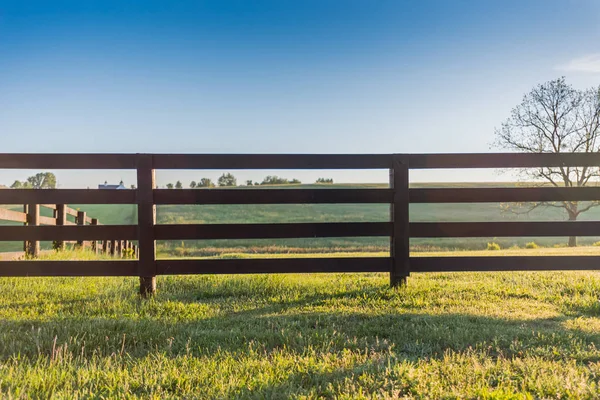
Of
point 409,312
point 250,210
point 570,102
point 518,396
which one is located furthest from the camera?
point 250,210

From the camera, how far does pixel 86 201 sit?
5.42 m

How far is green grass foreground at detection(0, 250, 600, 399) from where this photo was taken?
2.64 m

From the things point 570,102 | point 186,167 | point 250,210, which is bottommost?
point 250,210

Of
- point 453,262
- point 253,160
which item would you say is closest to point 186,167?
point 253,160

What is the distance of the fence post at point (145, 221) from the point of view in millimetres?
5336

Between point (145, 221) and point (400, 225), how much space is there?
3271 millimetres

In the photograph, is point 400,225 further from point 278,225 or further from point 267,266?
point 267,266

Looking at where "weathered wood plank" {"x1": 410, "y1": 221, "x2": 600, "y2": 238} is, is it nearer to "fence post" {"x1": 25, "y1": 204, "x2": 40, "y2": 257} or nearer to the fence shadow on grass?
the fence shadow on grass

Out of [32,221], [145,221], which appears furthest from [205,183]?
[145,221]

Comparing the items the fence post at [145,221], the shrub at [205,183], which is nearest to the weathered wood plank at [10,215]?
the fence post at [145,221]

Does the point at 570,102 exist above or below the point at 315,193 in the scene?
above

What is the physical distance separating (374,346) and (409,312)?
1.21 meters

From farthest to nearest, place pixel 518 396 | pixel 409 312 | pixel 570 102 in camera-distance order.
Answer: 1. pixel 570 102
2. pixel 409 312
3. pixel 518 396

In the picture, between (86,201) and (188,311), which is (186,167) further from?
(188,311)
